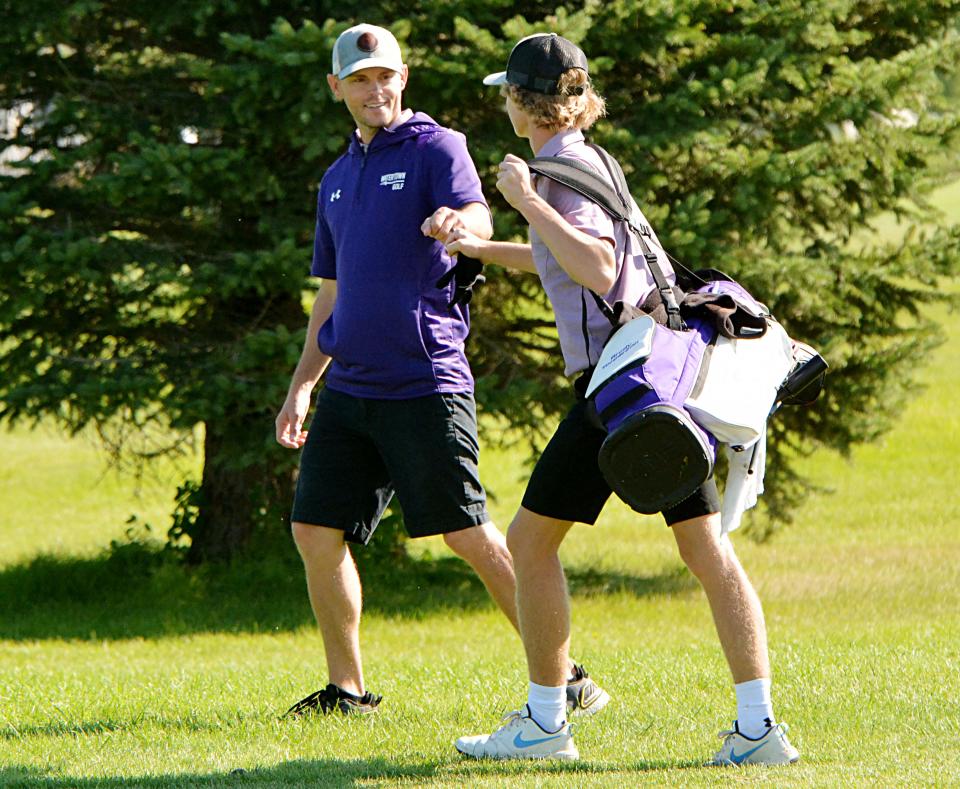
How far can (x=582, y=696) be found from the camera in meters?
4.95

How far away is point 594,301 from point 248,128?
187 inches

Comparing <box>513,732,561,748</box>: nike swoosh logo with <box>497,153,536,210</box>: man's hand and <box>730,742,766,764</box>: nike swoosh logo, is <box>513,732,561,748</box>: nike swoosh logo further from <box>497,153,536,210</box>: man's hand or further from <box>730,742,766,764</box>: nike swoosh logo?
<box>497,153,536,210</box>: man's hand

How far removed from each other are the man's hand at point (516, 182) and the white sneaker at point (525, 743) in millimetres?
1617

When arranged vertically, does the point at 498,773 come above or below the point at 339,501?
below

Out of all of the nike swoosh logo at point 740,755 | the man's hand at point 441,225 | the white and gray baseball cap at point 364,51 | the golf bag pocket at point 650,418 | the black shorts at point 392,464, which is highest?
the white and gray baseball cap at point 364,51

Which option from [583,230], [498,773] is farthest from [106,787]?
[583,230]

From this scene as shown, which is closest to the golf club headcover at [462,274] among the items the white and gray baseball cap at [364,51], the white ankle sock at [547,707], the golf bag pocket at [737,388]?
the white and gray baseball cap at [364,51]

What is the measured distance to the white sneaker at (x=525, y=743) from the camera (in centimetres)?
433

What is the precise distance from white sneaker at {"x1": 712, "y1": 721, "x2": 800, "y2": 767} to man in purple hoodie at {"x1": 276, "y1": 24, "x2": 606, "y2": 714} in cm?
96

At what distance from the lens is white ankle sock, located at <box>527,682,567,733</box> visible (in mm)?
4348

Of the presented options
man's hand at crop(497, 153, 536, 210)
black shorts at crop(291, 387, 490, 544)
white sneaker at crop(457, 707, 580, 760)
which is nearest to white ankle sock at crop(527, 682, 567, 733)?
white sneaker at crop(457, 707, 580, 760)

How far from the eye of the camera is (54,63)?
9062 millimetres

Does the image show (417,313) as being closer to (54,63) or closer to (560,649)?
(560,649)

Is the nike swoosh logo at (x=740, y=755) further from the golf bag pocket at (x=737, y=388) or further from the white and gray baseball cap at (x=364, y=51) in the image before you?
the white and gray baseball cap at (x=364, y=51)
